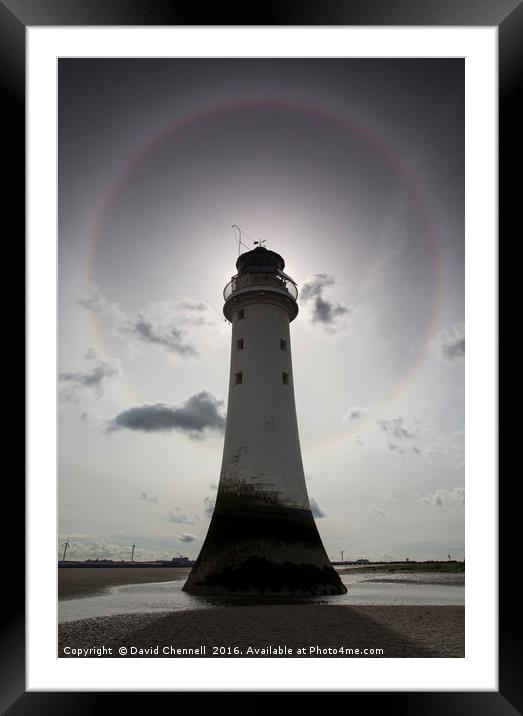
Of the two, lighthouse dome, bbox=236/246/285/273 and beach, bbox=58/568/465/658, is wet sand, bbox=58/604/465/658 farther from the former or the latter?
lighthouse dome, bbox=236/246/285/273

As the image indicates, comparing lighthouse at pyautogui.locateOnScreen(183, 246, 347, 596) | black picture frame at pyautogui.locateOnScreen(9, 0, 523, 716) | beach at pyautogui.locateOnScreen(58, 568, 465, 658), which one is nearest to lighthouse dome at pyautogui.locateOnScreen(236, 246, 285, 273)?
lighthouse at pyautogui.locateOnScreen(183, 246, 347, 596)

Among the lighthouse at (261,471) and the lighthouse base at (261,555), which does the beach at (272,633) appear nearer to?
the lighthouse base at (261,555)

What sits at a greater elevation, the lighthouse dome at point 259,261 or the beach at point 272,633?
the lighthouse dome at point 259,261

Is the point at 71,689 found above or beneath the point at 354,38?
beneath

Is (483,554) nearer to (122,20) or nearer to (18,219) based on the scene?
(18,219)

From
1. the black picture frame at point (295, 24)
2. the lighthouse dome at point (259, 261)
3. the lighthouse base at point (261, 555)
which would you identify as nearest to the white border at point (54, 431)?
the black picture frame at point (295, 24)

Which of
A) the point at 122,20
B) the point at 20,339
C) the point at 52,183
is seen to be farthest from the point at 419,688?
the point at 122,20

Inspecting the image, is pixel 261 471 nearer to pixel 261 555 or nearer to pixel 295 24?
pixel 261 555
